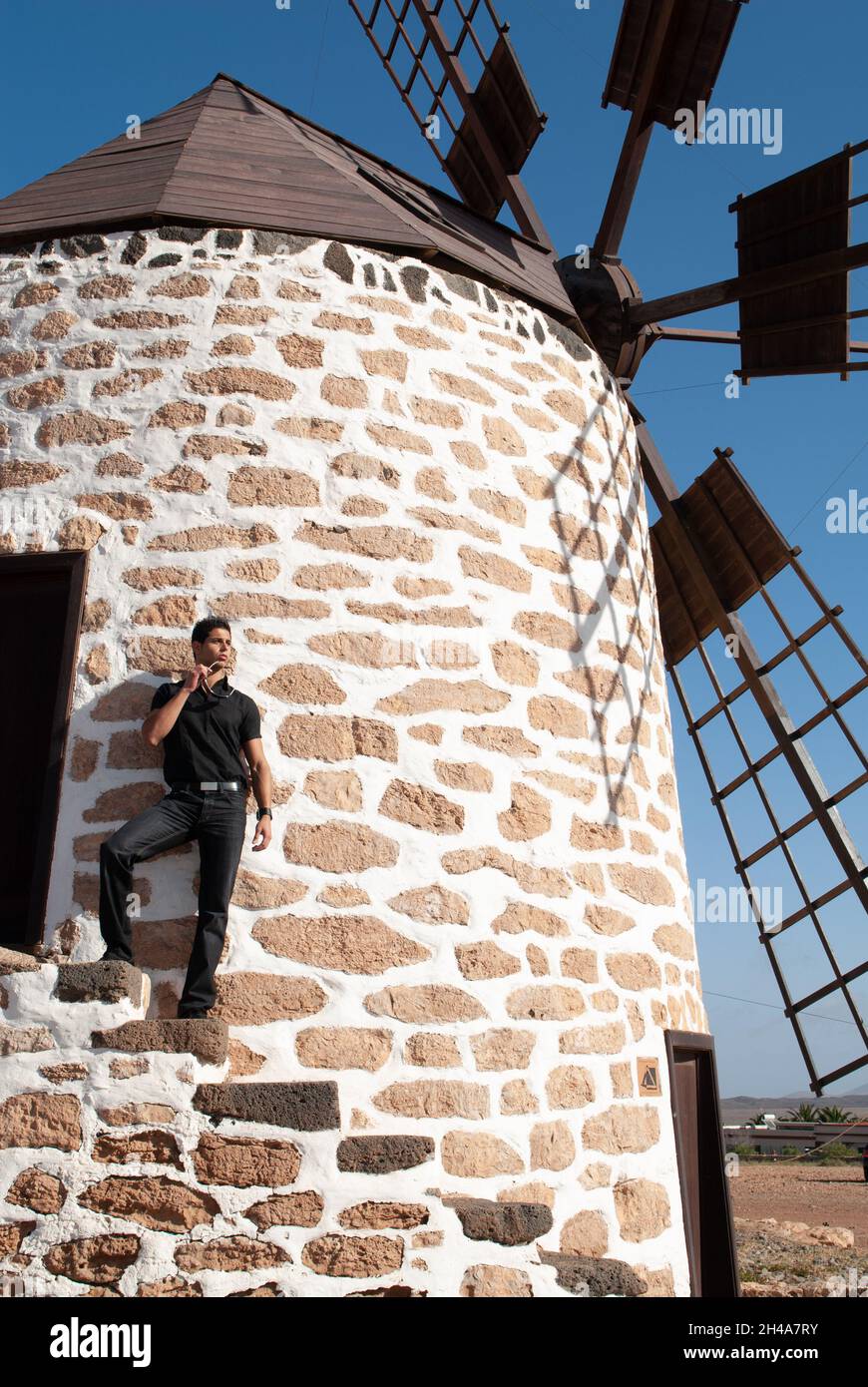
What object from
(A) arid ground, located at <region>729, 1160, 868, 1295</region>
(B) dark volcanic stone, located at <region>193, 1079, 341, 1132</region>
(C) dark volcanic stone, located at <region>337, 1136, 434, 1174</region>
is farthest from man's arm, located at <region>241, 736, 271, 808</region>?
(A) arid ground, located at <region>729, 1160, 868, 1295</region>

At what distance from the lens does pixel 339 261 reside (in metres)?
4.75

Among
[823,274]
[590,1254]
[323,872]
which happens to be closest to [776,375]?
[823,274]

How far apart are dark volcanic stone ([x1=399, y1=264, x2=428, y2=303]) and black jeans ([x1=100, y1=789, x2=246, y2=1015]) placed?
232cm

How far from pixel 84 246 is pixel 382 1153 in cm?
361

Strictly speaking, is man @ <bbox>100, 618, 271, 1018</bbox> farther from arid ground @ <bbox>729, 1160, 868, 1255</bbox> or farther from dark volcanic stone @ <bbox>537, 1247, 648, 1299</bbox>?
arid ground @ <bbox>729, 1160, 868, 1255</bbox>

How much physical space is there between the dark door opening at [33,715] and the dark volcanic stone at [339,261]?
5.19 feet

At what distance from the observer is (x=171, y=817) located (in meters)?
3.75

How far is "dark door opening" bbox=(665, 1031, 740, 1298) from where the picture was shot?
4922 millimetres

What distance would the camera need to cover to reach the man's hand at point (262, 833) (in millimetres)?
3834

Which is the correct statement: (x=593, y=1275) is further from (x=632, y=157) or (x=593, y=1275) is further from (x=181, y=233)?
(x=632, y=157)

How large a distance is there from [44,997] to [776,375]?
549cm

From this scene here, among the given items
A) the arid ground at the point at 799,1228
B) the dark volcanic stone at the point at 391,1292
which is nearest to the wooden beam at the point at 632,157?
the dark volcanic stone at the point at 391,1292
